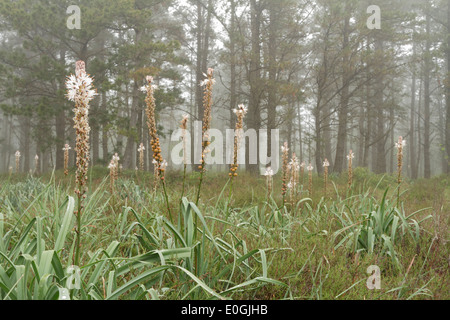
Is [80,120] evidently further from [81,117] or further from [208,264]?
[208,264]

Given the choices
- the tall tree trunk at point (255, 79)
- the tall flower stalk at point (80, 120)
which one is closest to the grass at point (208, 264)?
the tall flower stalk at point (80, 120)

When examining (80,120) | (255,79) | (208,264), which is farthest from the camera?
(255,79)

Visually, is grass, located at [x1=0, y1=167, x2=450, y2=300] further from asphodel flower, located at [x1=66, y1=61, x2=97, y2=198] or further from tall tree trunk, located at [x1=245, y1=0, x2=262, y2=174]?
tall tree trunk, located at [x1=245, y1=0, x2=262, y2=174]

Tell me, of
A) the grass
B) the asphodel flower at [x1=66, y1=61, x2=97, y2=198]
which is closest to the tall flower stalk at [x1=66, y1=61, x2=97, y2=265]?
the asphodel flower at [x1=66, y1=61, x2=97, y2=198]

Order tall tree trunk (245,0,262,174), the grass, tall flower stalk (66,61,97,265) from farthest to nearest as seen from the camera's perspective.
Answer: tall tree trunk (245,0,262,174) < the grass < tall flower stalk (66,61,97,265)

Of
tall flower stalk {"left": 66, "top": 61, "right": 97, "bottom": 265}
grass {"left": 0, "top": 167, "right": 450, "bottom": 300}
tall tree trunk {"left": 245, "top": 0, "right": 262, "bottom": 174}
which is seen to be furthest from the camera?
tall tree trunk {"left": 245, "top": 0, "right": 262, "bottom": 174}

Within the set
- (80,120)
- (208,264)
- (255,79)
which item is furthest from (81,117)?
(255,79)

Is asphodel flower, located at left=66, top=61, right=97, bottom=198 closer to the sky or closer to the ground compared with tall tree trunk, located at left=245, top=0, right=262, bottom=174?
closer to the ground

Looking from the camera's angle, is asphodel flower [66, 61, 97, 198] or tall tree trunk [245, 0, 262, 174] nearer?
asphodel flower [66, 61, 97, 198]
